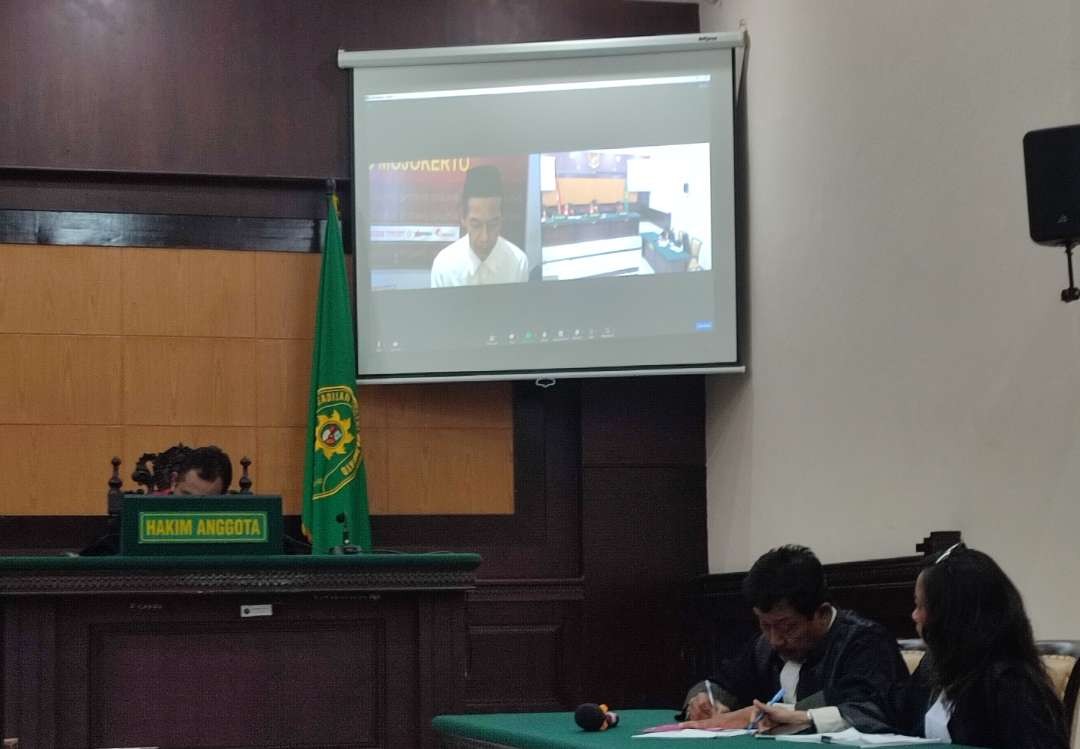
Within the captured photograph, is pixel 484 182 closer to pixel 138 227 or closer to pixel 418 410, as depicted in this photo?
pixel 418 410

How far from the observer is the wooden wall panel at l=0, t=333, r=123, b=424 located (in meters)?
6.53

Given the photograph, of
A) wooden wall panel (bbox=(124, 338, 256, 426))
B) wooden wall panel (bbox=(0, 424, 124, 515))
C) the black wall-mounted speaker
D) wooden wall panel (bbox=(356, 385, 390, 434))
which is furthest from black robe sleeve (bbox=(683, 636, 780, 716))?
wooden wall panel (bbox=(0, 424, 124, 515))

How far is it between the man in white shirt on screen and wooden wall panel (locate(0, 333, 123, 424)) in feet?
4.81

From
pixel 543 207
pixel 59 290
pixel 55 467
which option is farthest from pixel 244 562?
pixel 543 207

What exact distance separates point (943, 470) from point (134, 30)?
4080mm

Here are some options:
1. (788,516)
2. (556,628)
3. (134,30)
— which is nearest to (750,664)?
(788,516)

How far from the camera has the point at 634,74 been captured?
680 centimetres

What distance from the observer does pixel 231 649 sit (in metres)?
4.18

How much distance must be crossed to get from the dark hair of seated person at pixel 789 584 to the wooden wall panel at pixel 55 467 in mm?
3886

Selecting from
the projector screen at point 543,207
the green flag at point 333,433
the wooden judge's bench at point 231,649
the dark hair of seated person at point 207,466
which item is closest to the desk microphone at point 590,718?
the wooden judge's bench at point 231,649

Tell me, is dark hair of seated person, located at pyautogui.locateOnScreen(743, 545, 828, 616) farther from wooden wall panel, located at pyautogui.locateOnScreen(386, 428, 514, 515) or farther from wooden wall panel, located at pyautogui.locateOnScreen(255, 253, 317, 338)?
wooden wall panel, located at pyautogui.locateOnScreen(255, 253, 317, 338)

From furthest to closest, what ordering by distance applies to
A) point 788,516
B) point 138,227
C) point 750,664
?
1. point 138,227
2. point 788,516
3. point 750,664

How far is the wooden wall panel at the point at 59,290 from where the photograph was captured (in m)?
6.59

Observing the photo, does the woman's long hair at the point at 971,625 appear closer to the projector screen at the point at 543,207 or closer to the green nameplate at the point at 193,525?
the green nameplate at the point at 193,525
